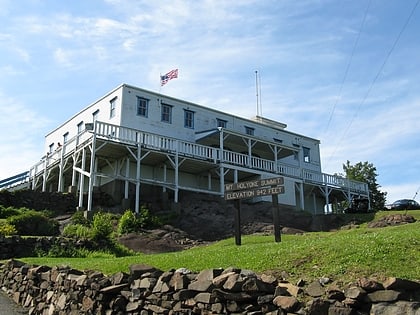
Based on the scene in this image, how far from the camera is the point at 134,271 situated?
7.90m

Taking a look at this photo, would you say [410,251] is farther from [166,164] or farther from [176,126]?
[176,126]

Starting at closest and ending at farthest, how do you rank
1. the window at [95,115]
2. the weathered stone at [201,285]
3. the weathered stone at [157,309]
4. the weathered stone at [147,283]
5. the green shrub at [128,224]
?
the weathered stone at [201,285] < the weathered stone at [157,309] < the weathered stone at [147,283] < the green shrub at [128,224] < the window at [95,115]

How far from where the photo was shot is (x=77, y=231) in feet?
69.6

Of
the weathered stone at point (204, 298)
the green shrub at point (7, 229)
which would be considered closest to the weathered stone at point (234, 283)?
the weathered stone at point (204, 298)

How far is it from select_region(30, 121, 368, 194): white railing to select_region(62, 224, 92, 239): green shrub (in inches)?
273

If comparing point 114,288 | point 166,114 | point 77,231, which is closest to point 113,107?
point 166,114

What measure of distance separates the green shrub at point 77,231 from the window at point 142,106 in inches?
463

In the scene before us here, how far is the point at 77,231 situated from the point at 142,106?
13.9 metres

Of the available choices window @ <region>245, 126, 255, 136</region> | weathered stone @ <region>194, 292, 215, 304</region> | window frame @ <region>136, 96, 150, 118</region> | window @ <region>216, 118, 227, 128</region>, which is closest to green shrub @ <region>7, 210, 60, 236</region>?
window frame @ <region>136, 96, 150, 118</region>

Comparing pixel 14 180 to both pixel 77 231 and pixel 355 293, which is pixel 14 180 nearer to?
pixel 77 231

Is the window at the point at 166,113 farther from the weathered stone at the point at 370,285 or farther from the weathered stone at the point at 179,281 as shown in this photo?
the weathered stone at the point at 370,285

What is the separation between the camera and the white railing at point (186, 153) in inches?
1144

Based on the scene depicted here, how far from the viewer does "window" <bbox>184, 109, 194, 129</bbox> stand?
3605 cm

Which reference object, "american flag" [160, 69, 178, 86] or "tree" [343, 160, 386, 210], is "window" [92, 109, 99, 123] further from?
"tree" [343, 160, 386, 210]
